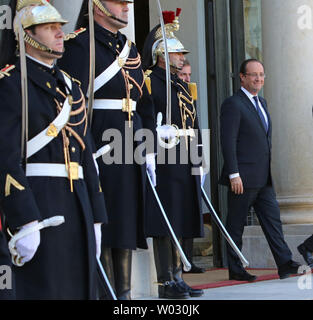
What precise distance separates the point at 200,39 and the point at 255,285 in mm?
4258

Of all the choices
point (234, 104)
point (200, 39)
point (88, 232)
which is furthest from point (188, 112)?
point (200, 39)

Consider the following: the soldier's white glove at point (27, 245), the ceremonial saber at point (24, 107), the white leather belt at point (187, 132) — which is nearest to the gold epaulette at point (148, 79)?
the white leather belt at point (187, 132)

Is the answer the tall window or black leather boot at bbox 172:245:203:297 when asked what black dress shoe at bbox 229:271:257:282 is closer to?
black leather boot at bbox 172:245:203:297

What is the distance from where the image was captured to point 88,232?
15.1 feet

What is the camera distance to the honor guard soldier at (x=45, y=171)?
436cm

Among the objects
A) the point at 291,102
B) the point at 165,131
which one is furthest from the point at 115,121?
the point at 291,102

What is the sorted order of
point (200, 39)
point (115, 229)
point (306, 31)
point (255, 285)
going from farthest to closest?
1. point (200, 39)
2. point (306, 31)
3. point (255, 285)
4. point (115, 229)

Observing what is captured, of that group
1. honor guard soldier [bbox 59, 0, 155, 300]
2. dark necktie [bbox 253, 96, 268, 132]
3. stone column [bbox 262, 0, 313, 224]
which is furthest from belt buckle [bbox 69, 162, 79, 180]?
stone column [bbox 262, 0, 313, 224]

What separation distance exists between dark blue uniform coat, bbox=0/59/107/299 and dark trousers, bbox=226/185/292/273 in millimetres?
3753

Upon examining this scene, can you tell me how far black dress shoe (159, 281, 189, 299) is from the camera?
6680 millimetres

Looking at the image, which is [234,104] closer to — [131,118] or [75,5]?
[75,5]

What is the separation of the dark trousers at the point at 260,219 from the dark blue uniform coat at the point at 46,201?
3753 mm

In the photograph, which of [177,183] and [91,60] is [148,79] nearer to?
[177,183]

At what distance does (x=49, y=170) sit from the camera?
15.0 ft
